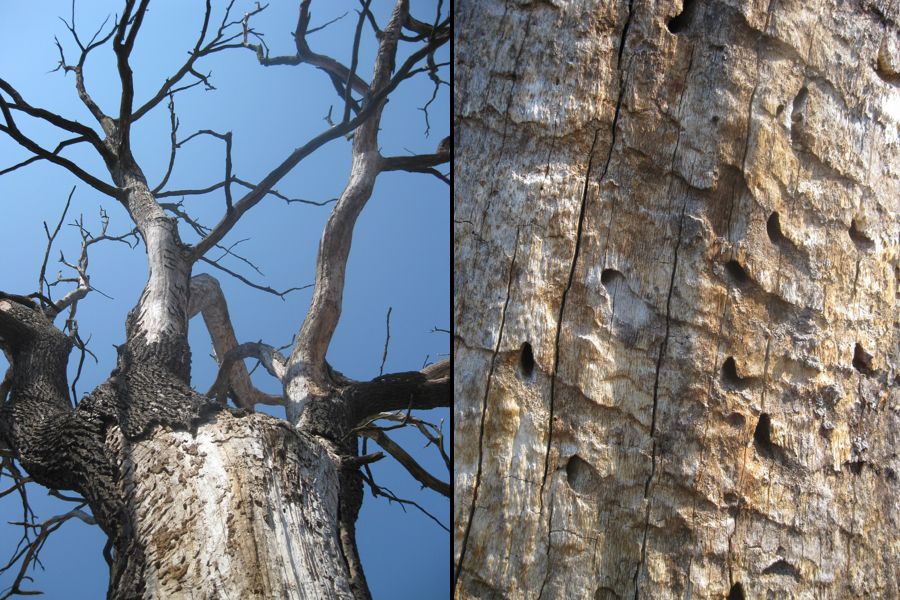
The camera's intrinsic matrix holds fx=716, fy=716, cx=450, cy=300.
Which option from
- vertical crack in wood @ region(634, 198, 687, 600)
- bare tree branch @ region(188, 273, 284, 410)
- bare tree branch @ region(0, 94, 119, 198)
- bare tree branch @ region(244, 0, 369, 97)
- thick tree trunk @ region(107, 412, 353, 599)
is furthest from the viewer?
bare tree branch @ region(244, 0, 369, 97)

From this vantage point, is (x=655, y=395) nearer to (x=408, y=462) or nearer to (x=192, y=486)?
(x=192, y=486)

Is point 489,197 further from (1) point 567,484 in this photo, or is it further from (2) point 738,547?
(2) point 738,547

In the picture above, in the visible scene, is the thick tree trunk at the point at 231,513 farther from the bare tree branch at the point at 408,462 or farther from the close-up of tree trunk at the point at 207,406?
the bare tree branch at the point at 408,462

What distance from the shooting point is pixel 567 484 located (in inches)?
33.9

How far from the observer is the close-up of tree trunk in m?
1.58

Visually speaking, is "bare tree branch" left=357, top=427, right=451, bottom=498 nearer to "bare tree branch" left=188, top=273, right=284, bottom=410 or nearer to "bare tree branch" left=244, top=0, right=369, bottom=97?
"bare tree branch" left=188, top=273, right=284, bottom=410

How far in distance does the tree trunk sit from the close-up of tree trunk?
33.9 inches

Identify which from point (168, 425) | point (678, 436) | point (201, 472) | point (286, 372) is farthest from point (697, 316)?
point (286, 372)

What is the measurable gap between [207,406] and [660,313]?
143 cm

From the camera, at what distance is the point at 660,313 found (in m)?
0.86

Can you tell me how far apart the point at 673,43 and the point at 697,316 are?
0.34 metres

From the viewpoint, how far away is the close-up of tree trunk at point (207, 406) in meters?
1.58

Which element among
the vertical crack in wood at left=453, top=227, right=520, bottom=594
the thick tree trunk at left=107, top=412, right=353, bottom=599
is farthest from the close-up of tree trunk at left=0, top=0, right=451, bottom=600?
the vertical crack in wood at left=453, top=227, right=520, bottom=594

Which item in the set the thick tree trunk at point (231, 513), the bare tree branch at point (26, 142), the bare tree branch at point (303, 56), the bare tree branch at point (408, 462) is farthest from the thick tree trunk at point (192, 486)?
the bare tree branch at point (303, 56)
